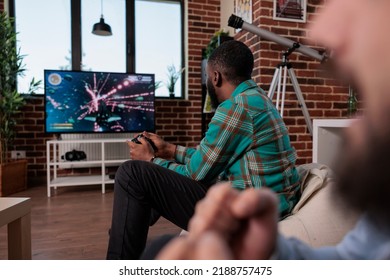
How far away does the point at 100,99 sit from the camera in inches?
99.3

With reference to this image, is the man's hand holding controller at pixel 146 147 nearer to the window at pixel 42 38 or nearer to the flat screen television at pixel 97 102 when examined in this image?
the flat screen television at pixel 97 102

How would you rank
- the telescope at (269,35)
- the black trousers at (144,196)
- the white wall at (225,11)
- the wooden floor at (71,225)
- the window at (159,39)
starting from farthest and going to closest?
the window at (159,39) → the white wall at (225,11) → the wooden floor at (71,225) → the black trousers at (144,196) → the telescope at (269,35)

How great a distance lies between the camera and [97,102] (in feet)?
8.26

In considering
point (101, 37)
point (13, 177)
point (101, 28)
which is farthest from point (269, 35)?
point (101, 37)

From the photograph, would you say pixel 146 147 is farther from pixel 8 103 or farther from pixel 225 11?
pixel 225 11

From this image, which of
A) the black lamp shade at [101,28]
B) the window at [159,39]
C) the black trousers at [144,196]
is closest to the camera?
the black trousers at [144,196]

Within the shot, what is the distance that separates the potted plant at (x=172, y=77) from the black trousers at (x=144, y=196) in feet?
7.68

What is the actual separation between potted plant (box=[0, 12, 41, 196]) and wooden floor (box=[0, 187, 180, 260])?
0.15 metres

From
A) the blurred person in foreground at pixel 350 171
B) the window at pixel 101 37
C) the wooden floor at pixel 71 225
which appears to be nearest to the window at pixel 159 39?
the window at pixel 101 37

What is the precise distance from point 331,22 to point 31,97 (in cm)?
298

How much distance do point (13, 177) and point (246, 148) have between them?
88.3 inches

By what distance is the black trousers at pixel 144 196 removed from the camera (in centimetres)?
84
